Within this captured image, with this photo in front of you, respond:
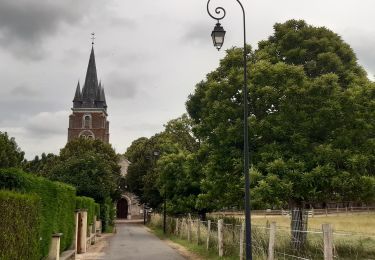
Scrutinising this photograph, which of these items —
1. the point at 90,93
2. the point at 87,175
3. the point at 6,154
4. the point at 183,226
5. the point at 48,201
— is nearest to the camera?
the point at 48,201

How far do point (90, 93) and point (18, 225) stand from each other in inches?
3329

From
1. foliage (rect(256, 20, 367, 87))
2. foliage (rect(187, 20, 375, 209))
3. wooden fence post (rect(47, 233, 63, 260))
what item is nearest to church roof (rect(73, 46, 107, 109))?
foliage (rect(187, 20, 375, 209))

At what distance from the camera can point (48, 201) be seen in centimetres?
1434

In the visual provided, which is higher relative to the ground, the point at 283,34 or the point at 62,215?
the point at 283,34

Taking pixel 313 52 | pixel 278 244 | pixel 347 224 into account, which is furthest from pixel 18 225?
pixel 347 224

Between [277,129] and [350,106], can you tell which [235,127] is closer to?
[277,129]

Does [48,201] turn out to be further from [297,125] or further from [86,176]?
[86,176]

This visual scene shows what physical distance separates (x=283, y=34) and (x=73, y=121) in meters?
76.4

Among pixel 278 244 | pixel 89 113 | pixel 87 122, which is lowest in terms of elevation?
pixel 278 244

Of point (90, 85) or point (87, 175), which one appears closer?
point (87, 175)

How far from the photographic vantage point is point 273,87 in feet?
55.2

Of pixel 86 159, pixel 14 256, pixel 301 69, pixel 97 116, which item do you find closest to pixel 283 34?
pixel 301 69

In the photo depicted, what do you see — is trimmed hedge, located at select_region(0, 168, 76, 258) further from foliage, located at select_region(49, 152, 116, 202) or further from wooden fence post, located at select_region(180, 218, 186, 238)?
foliage, located at select_region(49, 152, 116, 202)

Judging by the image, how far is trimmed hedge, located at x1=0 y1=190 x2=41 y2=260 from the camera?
8.87 metres
